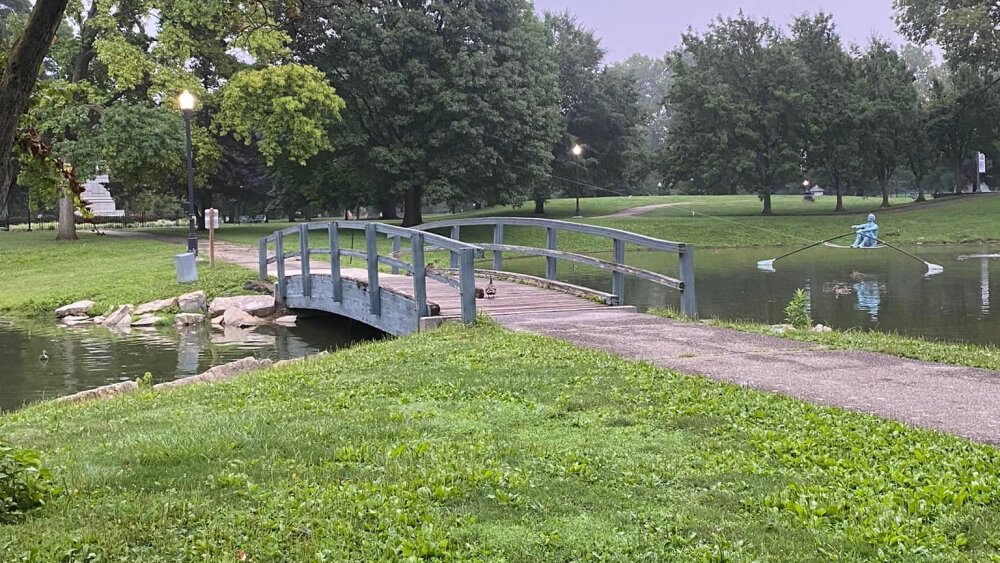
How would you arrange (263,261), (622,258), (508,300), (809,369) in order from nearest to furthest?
(809,369)
(622,258)
(508,300)
(263,261)

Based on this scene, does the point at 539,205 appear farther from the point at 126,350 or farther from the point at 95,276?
the point at 126,350

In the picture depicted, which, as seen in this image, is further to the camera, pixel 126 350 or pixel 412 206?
pixel 412 206

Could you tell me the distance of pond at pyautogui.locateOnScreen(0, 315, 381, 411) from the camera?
38.3ft

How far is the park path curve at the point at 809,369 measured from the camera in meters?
5.89

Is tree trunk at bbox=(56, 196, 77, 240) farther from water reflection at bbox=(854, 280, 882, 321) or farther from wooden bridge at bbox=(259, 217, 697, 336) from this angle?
water reflection at bbox=(854, 280, 882, 321)

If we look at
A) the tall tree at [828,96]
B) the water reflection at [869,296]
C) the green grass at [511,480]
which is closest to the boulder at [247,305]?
the green grass at [511,480]

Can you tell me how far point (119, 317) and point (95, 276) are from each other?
18.4 ft

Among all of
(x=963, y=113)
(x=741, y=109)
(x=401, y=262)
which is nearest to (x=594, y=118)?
(x=741, y=109)

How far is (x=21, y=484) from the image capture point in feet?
14.0

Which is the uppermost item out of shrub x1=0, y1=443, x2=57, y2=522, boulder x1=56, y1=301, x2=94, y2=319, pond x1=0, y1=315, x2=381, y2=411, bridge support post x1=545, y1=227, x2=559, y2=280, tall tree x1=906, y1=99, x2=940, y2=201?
tall tree x1=906, y1=99, x2=940, y2=201

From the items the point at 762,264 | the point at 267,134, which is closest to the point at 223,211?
the point at 267,134

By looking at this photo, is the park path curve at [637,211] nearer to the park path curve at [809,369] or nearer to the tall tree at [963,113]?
the tall tree at [963,113]

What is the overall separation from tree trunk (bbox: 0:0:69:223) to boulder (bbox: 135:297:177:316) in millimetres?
15059

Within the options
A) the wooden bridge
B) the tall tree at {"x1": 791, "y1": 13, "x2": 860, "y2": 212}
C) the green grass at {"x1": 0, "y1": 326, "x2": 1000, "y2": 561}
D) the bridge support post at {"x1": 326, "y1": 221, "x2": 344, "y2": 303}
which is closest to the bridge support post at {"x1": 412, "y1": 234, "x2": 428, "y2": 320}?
the wooden bridge
